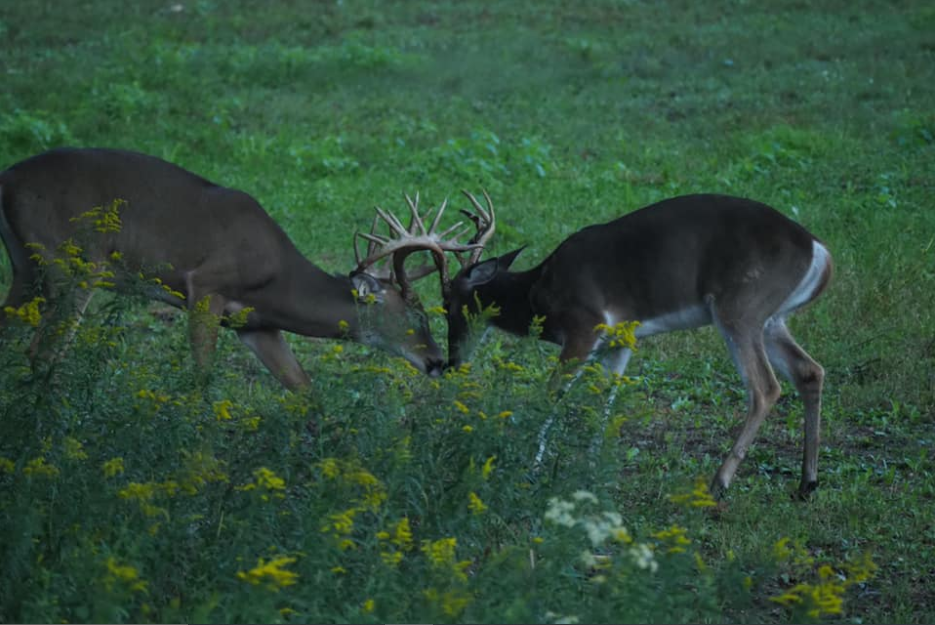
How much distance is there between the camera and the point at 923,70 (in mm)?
17516

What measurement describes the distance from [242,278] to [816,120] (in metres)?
8.81

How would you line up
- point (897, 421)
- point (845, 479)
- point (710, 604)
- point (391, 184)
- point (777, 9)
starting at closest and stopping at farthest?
1. point (710, 604)
2. point (845, 479)
3. point (897, 421)
4. point (391, 184)
5. point (777, 9)

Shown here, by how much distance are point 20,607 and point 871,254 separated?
7.69m

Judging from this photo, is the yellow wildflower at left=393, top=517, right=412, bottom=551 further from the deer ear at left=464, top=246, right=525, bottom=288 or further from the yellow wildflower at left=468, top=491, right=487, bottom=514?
Result: the deer ear at left=464, top=246, right=525, bottom=288

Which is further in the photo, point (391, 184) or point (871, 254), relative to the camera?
point (391, 184)

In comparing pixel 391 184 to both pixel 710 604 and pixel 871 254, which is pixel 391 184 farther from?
pixel 710 604

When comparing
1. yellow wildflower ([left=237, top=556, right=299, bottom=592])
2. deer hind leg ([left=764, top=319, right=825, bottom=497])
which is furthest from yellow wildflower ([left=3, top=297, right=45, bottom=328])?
deer hind leg ([left=764, top=319, right=825, bottom=497])

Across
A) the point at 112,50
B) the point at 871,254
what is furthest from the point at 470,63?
the point at 871,254

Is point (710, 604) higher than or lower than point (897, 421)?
higher

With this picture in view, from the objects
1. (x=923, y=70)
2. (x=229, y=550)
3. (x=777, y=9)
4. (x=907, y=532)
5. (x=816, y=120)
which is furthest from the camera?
(x=777, y=9)

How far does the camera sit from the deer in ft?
24.0

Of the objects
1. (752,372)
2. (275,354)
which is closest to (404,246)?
(275,354)

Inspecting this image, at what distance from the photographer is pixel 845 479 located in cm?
734

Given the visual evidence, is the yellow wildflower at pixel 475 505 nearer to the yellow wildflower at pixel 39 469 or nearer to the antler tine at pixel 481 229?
the yellow wildflower at pixel 39 469
